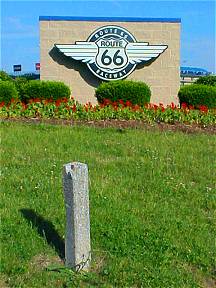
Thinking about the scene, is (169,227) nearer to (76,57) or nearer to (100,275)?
(100,275)

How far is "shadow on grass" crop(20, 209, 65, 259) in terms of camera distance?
3.53m

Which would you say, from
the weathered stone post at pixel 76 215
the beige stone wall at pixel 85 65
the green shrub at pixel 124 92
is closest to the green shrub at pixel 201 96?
the green shrub at pixel 124 92

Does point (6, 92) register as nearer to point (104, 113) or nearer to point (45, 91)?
point (45, 91)

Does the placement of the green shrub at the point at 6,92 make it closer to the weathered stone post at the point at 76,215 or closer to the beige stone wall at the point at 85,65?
the beige stone wall at the point at 85,65

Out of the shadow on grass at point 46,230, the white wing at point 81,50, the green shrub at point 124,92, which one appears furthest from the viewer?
the white wing at point 81,50

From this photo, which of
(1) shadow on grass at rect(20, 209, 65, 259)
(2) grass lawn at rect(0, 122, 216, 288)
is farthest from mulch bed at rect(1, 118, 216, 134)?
(1) shadow on grass at rect(20, 209, 65, 259)

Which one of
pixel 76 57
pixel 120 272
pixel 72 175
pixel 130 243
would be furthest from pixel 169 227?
pixel 76 57

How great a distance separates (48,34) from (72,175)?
35.0 feet

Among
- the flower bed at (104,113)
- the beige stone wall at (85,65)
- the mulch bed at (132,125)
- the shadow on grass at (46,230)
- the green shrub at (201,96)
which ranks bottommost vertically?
the shadow on grass at (46,230)

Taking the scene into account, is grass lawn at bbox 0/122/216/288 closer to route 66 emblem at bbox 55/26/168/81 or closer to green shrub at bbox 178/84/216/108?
green shrub at bbox 178/84/216/108

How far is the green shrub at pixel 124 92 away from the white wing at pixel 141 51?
6.18 ft

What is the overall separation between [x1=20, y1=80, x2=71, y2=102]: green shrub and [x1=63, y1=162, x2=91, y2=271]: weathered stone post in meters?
8.41

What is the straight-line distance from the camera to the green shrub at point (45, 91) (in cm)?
1142

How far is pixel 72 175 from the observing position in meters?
3.10
